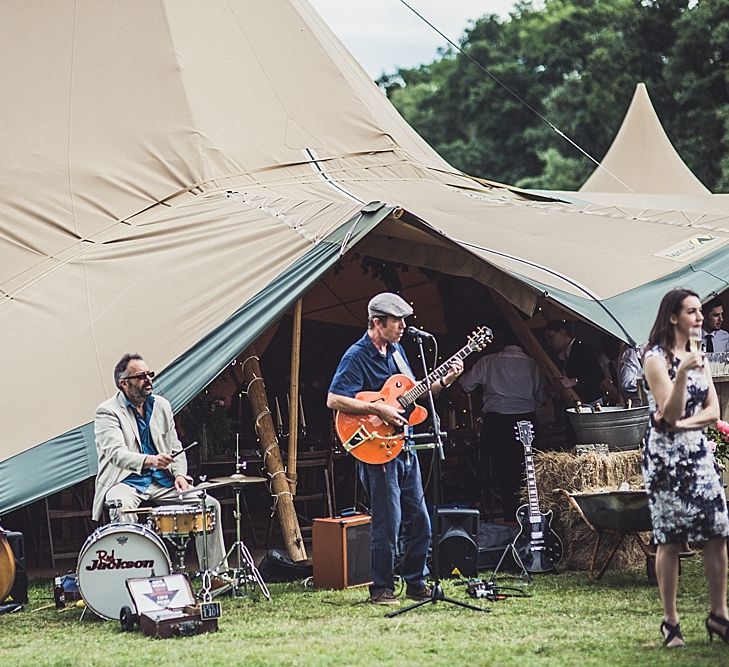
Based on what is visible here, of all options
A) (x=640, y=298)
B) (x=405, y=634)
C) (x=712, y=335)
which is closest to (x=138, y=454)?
(x=405, y=634)

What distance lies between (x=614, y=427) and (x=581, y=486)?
55 centimetres

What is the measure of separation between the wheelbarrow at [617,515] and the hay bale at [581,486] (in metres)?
0.41

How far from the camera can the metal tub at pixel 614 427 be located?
8.15 m

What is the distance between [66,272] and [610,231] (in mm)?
4427

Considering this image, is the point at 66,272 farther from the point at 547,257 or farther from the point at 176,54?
the point at 547,257

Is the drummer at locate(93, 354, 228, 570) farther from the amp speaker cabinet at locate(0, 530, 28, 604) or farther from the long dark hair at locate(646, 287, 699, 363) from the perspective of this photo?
the long dark hair at locate(646, 287, 699, 363)

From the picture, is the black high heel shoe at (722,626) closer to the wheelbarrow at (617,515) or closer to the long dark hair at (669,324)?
the long dark hair at (669,324)

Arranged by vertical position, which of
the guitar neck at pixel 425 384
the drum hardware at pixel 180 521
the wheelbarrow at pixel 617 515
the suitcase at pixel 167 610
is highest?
the guitar neck at pixel 425 384

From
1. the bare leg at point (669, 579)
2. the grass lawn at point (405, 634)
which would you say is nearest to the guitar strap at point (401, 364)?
the grass lawn at point (405, 634)

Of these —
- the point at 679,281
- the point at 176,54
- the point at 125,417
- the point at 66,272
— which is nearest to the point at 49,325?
the point at 66,272

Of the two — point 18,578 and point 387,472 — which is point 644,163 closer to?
point 387,472

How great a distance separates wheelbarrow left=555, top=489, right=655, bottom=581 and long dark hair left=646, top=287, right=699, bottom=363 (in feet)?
5.67

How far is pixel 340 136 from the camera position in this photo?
419 inches

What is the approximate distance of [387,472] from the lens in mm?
6648
